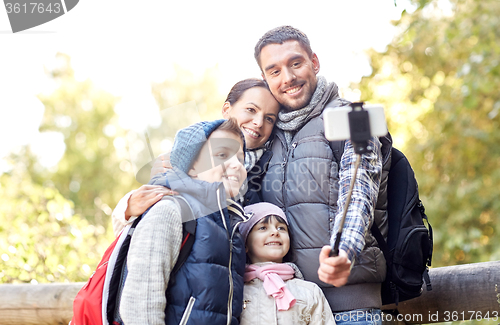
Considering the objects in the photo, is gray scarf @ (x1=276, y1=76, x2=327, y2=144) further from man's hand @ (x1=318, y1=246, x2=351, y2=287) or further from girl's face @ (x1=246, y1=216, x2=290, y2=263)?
man's hand @ (x1=318, y1=246, x2=351, y2=287)

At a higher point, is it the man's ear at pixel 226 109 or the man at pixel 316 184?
the man's ear at pixel 226 109

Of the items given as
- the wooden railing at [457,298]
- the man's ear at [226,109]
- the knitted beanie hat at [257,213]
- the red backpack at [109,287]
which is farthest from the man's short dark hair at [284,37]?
the wooden railing at [457,298]

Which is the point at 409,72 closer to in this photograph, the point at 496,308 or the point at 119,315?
the point at 496,308

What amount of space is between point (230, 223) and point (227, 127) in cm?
→ 46

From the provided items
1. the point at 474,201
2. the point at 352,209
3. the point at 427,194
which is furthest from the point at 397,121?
the point at 352,209

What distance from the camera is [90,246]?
550 cm

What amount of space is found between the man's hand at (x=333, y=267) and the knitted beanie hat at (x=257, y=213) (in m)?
0.48

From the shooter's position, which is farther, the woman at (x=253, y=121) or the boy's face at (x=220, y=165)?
the woman at (x=253, y=121)

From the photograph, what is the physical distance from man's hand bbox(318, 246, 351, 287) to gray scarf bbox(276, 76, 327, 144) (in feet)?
2.65

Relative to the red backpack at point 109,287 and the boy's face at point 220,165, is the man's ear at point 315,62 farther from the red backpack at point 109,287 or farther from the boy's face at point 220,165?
the red backpack at point 109,287

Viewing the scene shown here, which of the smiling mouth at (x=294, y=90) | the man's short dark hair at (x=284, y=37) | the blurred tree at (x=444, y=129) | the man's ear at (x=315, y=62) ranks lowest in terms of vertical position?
the blurred tree at (x=444, y=129)

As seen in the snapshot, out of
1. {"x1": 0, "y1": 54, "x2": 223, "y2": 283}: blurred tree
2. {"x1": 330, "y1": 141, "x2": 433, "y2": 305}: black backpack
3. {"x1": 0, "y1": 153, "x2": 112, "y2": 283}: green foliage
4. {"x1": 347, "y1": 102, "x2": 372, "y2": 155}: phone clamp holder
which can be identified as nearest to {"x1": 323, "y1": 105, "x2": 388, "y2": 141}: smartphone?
{"x1": 347, "y1": 102, "x2": 372, "y2": 155}: phone clamp holder

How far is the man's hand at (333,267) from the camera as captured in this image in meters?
1.84

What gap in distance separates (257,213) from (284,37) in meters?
0.93
